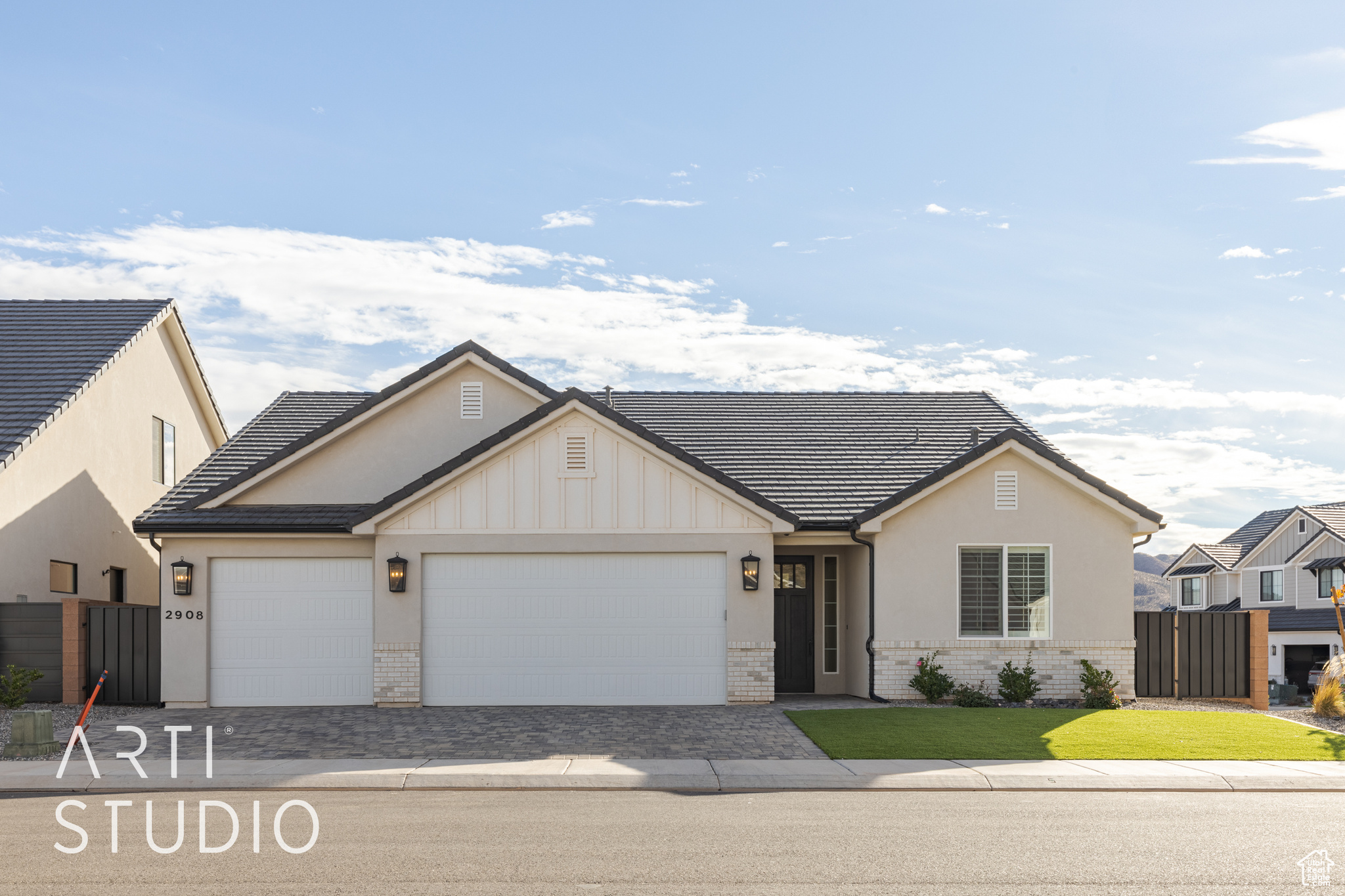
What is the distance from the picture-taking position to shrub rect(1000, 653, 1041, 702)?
55.5 ft

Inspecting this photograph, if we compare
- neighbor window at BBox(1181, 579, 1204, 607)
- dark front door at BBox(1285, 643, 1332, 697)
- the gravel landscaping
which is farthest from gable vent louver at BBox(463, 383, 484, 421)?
neighbor window at BBox(1181, 579, 1204, 607)

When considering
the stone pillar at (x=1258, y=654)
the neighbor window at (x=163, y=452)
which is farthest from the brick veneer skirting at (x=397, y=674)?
the stone pillar at (x=1258, y=654)

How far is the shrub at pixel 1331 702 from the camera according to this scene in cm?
1619

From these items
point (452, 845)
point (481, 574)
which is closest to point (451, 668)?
point (481, 574)

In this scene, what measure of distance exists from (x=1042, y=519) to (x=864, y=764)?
24.0ft

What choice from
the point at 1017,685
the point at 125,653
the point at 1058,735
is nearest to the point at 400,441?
the point at 125,653

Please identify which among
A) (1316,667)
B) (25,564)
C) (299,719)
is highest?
(25,564)

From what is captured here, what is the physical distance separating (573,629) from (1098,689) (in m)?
8.66

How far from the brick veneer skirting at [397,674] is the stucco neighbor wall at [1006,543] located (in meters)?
7.56

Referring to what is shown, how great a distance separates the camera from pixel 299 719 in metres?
15.1

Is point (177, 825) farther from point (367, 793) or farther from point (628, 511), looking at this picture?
point (628, 511)

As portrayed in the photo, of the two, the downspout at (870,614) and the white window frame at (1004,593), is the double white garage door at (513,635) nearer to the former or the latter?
the downspout at (870,614)

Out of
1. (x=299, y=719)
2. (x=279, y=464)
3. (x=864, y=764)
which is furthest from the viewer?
(x=279, y=464)

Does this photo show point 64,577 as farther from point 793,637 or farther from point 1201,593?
point 1201,593
